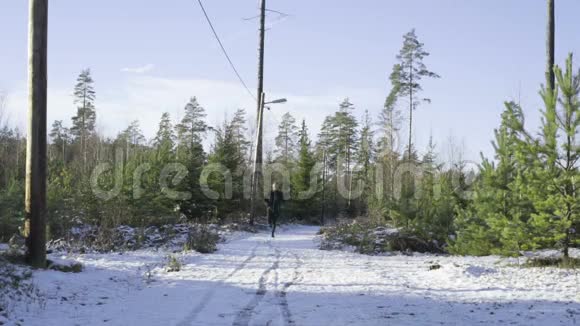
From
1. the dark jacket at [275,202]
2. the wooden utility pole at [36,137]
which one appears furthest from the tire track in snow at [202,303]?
the dark jacket at [275,202]

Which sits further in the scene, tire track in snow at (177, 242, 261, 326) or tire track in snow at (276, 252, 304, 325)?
tire track in snow at (276, 252, 304, 325)

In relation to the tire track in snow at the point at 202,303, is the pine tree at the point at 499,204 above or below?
above

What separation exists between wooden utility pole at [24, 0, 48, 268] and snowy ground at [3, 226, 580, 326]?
64 cm

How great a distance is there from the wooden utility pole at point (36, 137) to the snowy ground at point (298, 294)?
64 cm

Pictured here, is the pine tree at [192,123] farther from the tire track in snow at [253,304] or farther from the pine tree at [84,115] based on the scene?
the tire track in snow at [253,304]

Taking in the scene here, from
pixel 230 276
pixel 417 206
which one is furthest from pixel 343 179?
pixel 230 276

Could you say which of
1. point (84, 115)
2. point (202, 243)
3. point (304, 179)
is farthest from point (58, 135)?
point (202, 243)

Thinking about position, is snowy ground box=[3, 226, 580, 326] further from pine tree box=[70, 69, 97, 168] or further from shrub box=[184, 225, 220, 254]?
pine tree box=[70, 69, 97, 168]

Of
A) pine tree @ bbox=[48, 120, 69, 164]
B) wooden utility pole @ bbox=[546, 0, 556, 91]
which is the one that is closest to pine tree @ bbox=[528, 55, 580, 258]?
wooden utility pole @ bbox=[546, 0, 556, 91]

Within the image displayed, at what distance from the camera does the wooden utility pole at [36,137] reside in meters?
7.95

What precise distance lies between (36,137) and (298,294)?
5.16 metres

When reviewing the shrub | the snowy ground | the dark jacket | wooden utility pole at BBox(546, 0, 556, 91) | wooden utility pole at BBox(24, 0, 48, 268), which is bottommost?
the shrub

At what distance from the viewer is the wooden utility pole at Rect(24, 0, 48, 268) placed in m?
7.95

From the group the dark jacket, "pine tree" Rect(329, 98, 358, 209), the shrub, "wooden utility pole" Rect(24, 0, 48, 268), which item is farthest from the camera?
"pine tree" Rect(329, 98, 358, 209)
